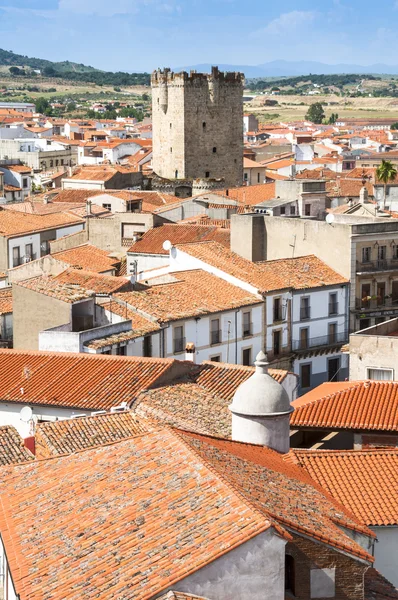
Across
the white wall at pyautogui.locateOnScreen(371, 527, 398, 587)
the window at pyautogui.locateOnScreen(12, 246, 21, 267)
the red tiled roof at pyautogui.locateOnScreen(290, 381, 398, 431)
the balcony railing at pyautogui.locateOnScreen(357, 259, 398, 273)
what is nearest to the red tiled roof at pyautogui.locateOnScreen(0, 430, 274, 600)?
the white wall at pyautogui.locateOnScreen(371, 527, 398, 587)

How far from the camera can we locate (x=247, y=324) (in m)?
38.9

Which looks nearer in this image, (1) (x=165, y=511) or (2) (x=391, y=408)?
(1) (x=165, y=511)

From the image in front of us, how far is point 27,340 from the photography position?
110 feet

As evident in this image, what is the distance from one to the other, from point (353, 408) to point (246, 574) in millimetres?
13297

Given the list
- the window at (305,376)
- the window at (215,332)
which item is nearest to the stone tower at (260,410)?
the window at (215,332)

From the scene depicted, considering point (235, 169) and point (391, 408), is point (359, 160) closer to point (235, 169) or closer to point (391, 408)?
point (235, 169)

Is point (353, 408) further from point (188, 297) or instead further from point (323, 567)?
point (188, 297)

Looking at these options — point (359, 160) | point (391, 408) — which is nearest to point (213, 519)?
point (391, 408)

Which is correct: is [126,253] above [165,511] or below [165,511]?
below

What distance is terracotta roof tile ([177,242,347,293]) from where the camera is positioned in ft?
133

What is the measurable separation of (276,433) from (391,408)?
7.84 metres

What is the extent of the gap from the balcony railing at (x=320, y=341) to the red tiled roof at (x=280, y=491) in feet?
78.5

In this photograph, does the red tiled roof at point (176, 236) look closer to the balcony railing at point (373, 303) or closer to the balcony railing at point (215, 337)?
the balcony railing at point (373, 303)

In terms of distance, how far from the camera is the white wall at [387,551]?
18.6 metres
